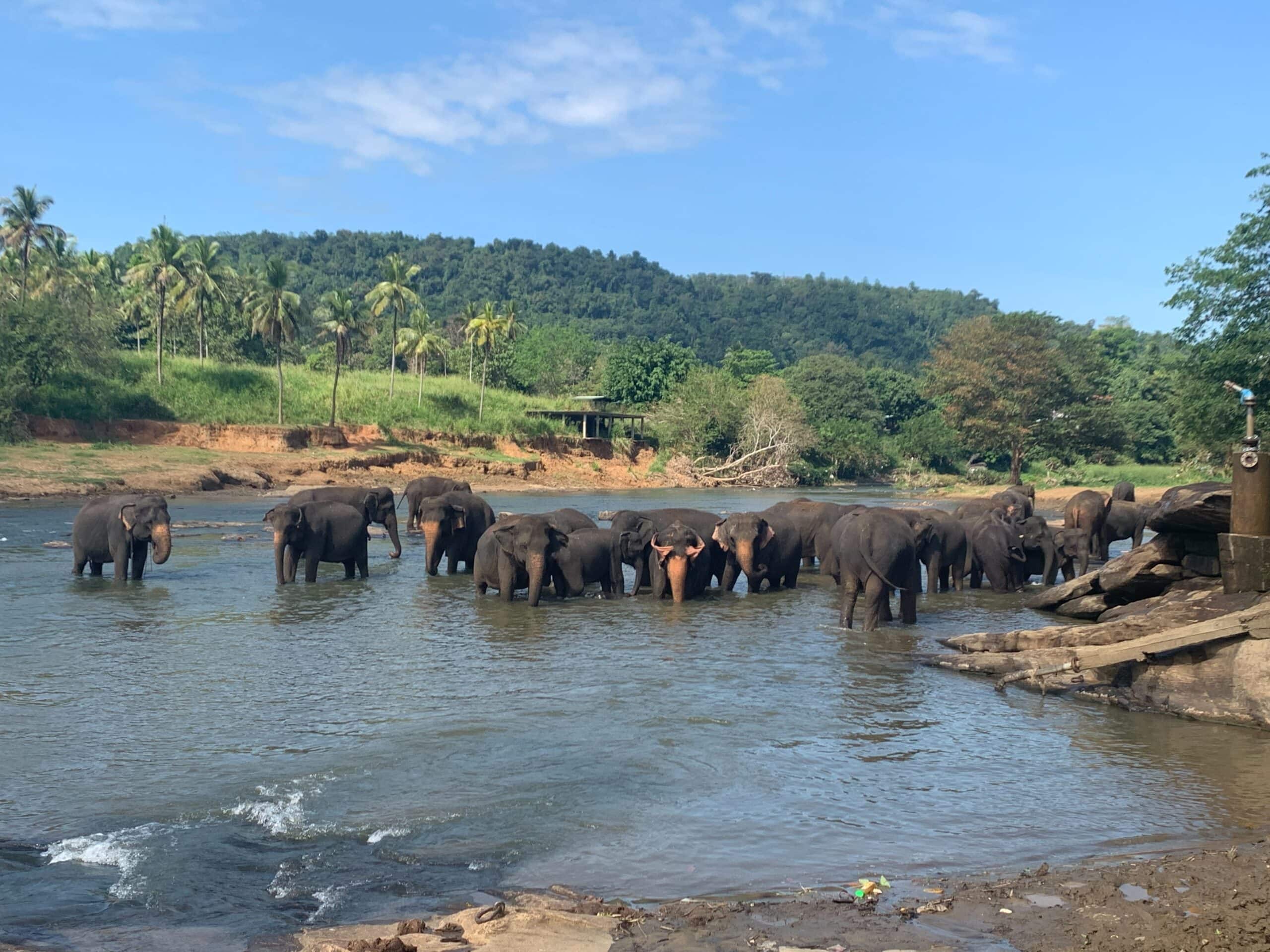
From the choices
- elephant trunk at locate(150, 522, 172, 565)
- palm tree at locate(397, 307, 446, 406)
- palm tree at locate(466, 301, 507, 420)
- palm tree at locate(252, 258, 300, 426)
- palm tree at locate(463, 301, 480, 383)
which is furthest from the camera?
palm tree at locate(463, 301, 480, 383)

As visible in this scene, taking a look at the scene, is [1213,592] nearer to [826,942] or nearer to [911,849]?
[911,849]

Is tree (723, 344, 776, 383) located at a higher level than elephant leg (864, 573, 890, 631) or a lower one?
higher

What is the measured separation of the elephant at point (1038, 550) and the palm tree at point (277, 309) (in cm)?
4627

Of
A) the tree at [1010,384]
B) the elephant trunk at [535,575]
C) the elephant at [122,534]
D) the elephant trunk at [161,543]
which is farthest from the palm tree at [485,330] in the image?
the elephant trunk at [535,575]

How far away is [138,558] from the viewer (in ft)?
67.0

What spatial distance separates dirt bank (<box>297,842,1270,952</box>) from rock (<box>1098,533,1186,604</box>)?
725 cm

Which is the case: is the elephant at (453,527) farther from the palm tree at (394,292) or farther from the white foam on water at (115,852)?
the palm tree at (394,292)

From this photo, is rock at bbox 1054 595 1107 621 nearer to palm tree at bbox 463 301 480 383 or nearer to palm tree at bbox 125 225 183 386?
palm tree at bbox 125 225 183 386

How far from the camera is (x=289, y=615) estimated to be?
17.5m

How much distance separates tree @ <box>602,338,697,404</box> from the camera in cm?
8381

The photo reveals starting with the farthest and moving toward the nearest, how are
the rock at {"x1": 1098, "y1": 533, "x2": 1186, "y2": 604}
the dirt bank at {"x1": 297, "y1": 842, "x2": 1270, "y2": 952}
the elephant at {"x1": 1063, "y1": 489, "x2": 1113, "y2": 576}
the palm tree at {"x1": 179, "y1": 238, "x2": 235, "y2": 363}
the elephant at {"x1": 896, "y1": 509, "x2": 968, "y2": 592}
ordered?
the palm tree at {"x1": 179, "y1": 238, "x2": 235, "y2": 363}, the elephant at {"x1": 1063, "y1": 489, "x2": 1113, "y2": 576}, the elephant at {"x1": 896, "y1": 509, "x2": 968, "y2": 592}, the rock at {"x1": 1098, "y1": 533, "x2": 1186, "y2": 604}, the dirt bank at {"x1": 297, "y1": 842, "x2": 1270, "y2": 952}

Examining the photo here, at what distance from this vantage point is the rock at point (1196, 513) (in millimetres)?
12180

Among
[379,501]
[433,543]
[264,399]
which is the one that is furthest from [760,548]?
[264,399]

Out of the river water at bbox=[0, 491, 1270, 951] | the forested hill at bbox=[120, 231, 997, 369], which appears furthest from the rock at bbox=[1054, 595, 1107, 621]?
the forested hill at bbox=[120, 231, 997, 369]
